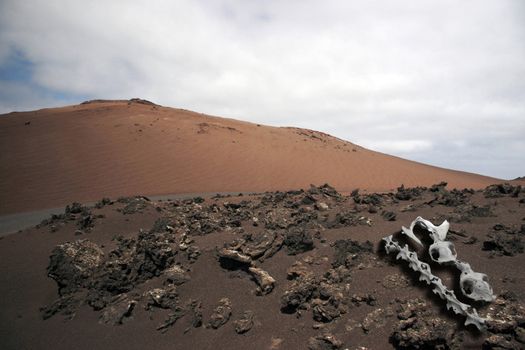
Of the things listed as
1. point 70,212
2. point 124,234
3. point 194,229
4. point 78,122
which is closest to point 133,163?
point 78,122

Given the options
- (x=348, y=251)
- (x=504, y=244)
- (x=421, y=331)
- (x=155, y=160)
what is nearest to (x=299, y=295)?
(x=348, y=251)

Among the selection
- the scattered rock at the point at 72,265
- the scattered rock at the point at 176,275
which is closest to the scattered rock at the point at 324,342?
the scattered rock at the point at 176,275

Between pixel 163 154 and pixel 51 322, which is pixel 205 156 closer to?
pixel 163 154

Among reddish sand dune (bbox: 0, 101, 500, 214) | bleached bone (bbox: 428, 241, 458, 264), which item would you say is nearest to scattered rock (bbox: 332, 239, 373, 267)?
bleached bone (bbox: 428, 241, 458, 264)

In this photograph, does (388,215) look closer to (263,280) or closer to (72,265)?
(263,280)

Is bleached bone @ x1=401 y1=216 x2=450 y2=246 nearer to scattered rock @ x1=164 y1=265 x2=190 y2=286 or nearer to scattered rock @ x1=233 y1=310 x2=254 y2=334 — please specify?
scattered rock @ x1=233 y1=310 x2=254 y2=334

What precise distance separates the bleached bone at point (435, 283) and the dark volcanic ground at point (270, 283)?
0.09m

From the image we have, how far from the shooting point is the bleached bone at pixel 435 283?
10.5ft

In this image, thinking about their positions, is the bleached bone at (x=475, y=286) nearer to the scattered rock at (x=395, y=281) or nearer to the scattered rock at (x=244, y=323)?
the scattered rock at (x=395, y=281)

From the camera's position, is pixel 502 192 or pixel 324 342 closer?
pixel 324 342

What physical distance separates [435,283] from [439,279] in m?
0.06

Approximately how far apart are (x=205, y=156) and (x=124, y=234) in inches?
522

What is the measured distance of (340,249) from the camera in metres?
5.09

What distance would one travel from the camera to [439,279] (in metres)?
3.70
